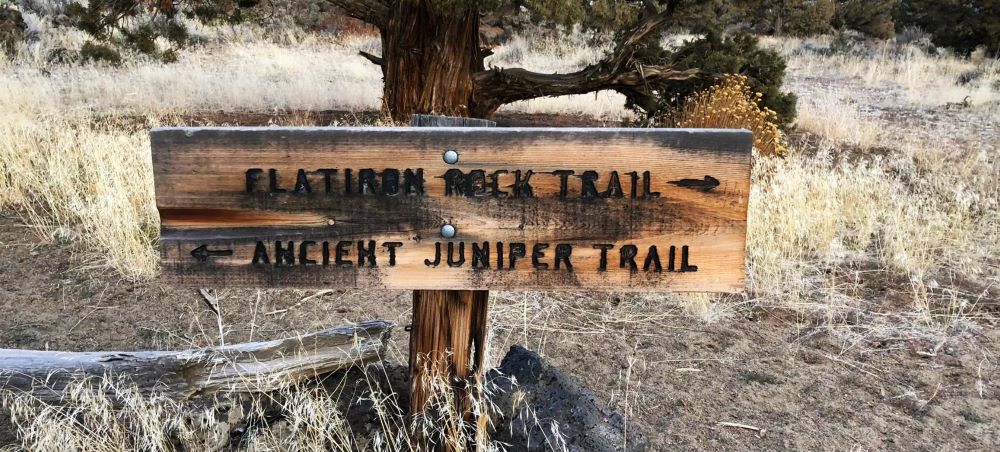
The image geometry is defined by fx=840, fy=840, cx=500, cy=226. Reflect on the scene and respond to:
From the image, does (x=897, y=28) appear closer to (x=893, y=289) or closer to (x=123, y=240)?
(x=893, y=289)

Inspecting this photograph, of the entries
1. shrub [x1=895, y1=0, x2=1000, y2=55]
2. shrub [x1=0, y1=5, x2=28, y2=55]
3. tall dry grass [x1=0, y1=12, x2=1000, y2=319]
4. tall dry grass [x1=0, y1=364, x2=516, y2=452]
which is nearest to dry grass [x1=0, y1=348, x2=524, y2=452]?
tall dry grass [x1=0, y1=364, x2=516, y2=452]

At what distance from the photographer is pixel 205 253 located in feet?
6.40

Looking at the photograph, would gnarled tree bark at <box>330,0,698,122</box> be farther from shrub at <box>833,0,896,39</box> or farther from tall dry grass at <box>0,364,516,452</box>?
shrub at <box>833,0,896,39</box>

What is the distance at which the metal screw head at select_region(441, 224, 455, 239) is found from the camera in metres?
1.94

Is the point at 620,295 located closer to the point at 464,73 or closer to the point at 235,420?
the point at 235,420

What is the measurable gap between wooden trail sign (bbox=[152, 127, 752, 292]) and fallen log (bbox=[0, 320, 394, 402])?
967mm

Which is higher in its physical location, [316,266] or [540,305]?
[316,266]

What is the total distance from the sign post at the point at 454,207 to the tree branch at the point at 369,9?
762 centimetres

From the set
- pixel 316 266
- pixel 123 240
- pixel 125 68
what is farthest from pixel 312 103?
pixel 316 266

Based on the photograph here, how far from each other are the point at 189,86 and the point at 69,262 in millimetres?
7290

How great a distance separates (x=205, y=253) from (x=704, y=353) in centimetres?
242

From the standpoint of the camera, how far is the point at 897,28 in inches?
962

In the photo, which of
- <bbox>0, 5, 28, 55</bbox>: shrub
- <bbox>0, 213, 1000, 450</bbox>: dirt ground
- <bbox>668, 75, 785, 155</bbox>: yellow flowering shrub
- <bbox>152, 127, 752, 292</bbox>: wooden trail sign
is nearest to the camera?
<bbox>152, 127, 752, 292</bbox>: wooden trail sign

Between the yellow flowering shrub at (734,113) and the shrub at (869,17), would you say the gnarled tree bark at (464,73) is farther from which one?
the shrub at (869,17)
